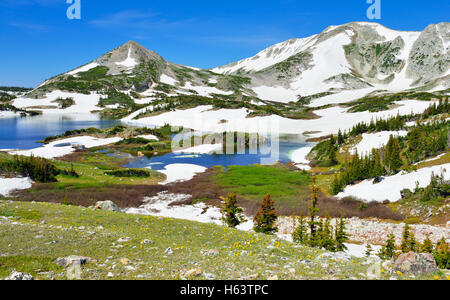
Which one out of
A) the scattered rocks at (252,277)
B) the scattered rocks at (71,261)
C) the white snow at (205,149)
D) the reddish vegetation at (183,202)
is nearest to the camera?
the scattered rocks at (252,277)

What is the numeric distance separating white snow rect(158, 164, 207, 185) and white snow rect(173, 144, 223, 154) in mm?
25750

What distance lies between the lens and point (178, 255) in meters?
12.5

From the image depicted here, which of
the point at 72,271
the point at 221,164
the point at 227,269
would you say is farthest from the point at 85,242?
the point at 221,164

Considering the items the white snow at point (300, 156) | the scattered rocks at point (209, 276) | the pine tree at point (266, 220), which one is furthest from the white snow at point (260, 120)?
the scattered rocks at point (209, 276)

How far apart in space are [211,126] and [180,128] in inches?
725

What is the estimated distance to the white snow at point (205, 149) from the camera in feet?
318

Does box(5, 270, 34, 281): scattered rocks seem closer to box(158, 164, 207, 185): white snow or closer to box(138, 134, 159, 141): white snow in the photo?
box(158, 164, 207, 185): white snow

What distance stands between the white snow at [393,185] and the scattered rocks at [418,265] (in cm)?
3118

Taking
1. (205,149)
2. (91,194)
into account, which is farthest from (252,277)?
(205,149)

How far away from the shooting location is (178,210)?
1512 inches

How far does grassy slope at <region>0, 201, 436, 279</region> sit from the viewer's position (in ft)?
31.9

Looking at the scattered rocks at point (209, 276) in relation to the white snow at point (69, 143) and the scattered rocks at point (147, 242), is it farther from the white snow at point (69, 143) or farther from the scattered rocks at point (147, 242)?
the white snow at point (69, 143)

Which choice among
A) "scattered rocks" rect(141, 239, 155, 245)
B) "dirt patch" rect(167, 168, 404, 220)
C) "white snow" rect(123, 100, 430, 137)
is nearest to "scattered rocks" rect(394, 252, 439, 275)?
"scattered rocks" rect(141, 239, 155, 245)

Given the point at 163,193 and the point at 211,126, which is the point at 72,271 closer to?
the point at 163,193
